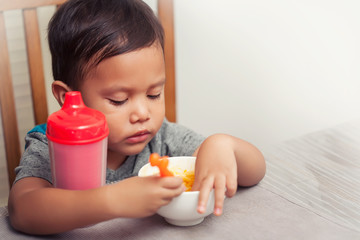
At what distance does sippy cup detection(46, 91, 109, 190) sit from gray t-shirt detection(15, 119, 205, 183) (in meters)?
0.17

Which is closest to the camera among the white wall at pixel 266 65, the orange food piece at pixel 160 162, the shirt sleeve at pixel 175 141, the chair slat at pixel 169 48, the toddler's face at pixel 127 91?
the orange food piece at pixel 160 162

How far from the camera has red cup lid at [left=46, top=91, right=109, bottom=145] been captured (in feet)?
2.32

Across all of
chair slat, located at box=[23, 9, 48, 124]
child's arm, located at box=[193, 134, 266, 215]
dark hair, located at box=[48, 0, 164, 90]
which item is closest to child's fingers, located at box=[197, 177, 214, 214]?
child's arm, located at box=[193, 134, 266, 215]

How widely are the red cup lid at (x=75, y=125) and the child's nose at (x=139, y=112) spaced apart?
160 millimetres

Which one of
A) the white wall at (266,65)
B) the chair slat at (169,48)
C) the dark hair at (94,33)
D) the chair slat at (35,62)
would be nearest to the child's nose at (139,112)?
the dark hair at (94,33)

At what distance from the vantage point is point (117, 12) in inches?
37.0

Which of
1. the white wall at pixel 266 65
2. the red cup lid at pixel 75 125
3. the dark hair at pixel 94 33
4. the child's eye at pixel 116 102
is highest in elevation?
the dark hair at pixel 94 33

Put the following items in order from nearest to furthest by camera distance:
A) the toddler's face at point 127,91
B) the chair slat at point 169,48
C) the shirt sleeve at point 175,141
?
1. the toddler's face at point 127,91
2. the shirt sleeve at point 175,141
3. the chair slat at point 169,48

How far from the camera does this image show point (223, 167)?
2.70ft

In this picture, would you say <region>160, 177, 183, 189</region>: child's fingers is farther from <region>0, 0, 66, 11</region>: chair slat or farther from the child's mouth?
<region>0, 0, 66, 11</region>: chair slat

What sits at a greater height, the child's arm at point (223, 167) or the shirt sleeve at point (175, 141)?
the child's arm at point (223, 167)

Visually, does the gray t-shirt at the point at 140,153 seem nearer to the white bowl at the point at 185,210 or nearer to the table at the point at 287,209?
the table at the point at 287,209

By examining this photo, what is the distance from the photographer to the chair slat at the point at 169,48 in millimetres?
1461

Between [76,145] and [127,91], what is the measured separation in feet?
0.72
